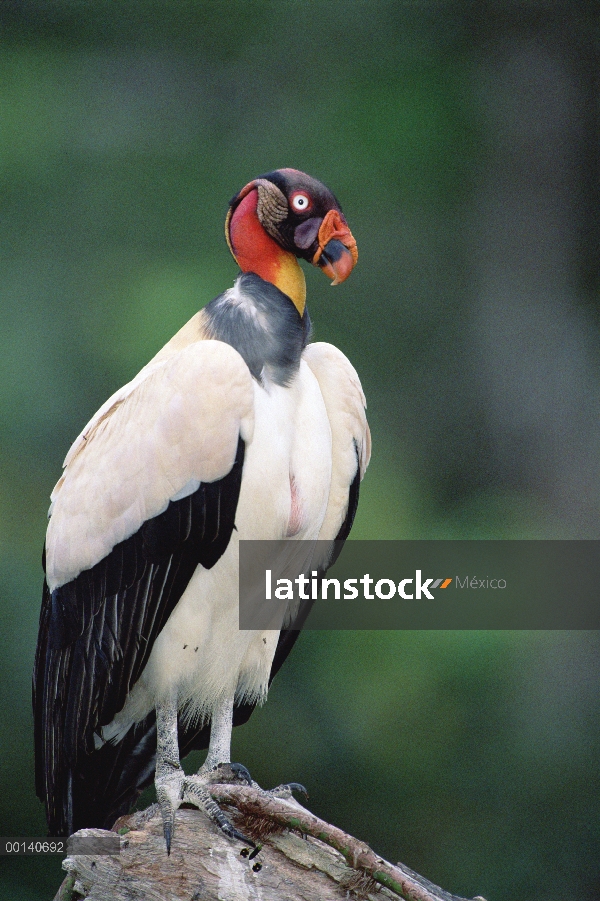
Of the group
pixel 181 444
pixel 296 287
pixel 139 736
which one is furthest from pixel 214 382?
pixel 139 736

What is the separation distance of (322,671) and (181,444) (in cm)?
273

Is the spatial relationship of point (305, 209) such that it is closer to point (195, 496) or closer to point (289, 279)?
point (289, 279)

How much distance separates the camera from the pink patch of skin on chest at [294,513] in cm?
220

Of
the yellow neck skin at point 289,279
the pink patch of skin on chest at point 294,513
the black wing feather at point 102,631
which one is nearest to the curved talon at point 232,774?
the black wing feather at point 102,631

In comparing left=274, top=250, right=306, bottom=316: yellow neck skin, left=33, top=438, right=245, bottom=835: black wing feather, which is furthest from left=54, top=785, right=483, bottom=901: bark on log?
left=274, top=250, right=306, bottom=316: yellow neck skin

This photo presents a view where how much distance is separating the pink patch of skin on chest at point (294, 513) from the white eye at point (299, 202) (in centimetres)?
51

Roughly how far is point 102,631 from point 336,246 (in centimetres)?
87

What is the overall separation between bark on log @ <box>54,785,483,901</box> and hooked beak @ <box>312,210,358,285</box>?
97 centimetres

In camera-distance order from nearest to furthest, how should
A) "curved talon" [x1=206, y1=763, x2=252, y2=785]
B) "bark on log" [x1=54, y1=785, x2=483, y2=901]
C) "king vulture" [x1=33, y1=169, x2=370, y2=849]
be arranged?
"bark on log" [x1=54, y1=785, x2=483, y2=901] → "king vulture" [x1=33, y1=169, x2=370, y2=849] → "curved talon" [x1=206, y1=763, x2=252, y2=785]

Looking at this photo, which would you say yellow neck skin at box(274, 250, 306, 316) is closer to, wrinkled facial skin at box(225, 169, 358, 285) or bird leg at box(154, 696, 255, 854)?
wrinkled facial skin at box(225, 169, 358, 285)

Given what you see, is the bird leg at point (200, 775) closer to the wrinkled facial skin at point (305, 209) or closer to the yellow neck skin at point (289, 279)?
the yellow neck skin at point (289, 279)

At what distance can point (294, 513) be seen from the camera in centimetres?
221

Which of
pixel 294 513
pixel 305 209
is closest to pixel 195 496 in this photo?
pixel 294 513

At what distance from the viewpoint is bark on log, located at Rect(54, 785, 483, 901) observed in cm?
196
